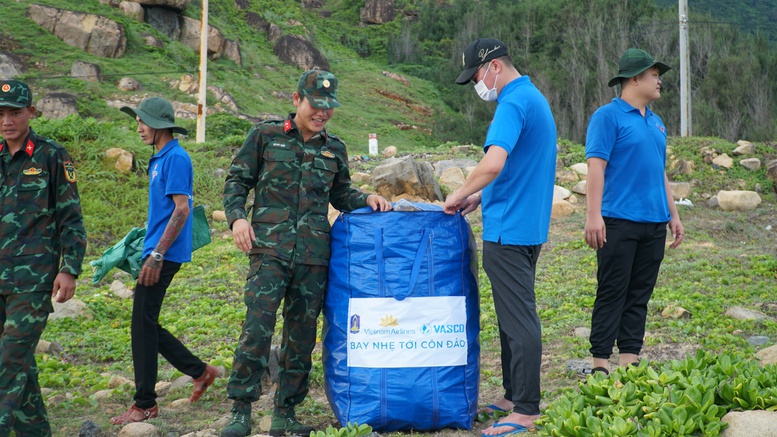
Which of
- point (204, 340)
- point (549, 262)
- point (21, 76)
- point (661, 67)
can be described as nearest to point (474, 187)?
point (661, 67)

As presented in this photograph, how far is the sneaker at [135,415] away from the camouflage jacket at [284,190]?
1.26m

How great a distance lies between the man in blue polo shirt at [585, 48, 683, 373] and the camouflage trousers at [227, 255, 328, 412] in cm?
160

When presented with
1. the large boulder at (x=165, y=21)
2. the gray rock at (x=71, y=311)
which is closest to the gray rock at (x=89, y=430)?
the gray rock at (x=71, y=311)

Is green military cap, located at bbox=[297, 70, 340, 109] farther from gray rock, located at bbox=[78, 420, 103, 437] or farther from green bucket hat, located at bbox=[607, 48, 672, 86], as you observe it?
gray rock, located at bbox=[78, 420, 103, 437]

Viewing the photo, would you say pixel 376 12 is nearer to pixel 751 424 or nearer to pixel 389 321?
pixel 389 321

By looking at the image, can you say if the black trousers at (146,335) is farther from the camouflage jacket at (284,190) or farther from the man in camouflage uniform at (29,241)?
the camouflage jacket at (284,190)

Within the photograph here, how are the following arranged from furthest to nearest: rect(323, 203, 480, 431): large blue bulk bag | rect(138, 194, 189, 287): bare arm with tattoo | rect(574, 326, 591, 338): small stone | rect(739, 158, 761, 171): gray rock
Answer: rect(739, 158, 761, 171): gray rock → rect(574, 326, 591, 338): small stone → rect(138, 194, 189, 287): bare arm with tattoo → rect(323, 203, 480, 431): large blue bulk bag

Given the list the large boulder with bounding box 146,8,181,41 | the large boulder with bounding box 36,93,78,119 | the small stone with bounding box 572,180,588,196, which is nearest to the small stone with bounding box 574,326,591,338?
the small stone with bounding box 572,180,588,196

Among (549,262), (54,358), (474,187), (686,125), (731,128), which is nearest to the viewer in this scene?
(474,187)

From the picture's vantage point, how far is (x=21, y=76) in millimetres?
23062

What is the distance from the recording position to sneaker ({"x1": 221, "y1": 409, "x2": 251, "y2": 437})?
396 centimetres

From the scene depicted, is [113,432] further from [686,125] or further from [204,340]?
[686,125]

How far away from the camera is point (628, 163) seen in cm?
455

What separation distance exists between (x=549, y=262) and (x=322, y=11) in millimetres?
44683
